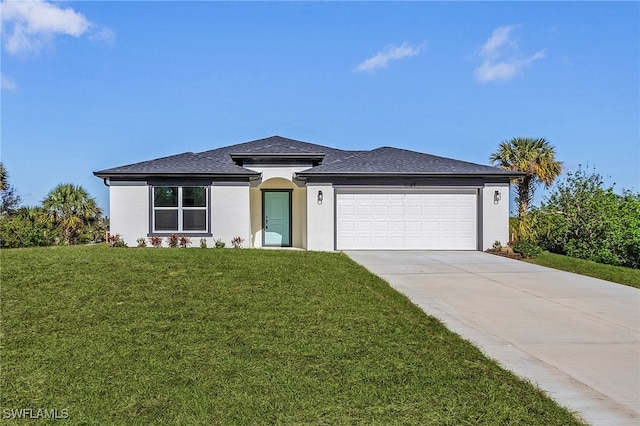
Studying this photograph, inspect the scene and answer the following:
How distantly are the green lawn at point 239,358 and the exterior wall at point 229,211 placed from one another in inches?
292

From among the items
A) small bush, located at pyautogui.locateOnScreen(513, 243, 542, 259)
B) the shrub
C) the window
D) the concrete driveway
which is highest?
the window

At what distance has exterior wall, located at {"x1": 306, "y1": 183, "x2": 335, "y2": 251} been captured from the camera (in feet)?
51.2

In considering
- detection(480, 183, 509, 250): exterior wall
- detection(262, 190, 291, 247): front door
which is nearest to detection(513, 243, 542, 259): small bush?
detection(480, 183, 509, 250): exterior wall

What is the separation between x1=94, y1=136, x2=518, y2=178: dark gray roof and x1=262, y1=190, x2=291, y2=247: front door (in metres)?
1.91

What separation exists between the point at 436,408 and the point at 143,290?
19.0ft

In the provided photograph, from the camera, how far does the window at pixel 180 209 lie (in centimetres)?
1568

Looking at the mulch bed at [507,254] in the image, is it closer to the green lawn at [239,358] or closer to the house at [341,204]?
the house at [341,204]

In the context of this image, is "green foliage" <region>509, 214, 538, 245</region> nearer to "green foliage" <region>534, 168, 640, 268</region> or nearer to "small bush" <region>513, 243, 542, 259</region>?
"green foliage" <region>534, 168, 640, 268</region>

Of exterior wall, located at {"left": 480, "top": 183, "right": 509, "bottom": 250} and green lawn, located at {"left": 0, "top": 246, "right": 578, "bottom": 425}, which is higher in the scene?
exterior wall, located at {"left": 480, "top": 183, "right": 509, "bottom": 250}

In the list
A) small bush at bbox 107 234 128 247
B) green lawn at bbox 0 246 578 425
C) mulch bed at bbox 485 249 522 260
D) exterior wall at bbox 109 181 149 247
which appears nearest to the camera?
green lawn at bbox 0 246 578 425

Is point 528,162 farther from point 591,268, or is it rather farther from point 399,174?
point 591,268

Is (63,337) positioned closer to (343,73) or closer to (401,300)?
(401,300)

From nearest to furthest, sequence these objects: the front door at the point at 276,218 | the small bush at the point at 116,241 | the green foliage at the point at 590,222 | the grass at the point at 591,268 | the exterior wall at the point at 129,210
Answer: the grass at the point at 591,268 < the green foliage at the point at 590,222 < the small bush at the point at 116,241 < the exterior wall at the point at 129,210 < the front door at the point at 276,218

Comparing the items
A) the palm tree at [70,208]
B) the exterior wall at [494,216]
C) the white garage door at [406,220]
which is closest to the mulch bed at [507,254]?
the exterior wall at [494,216]
